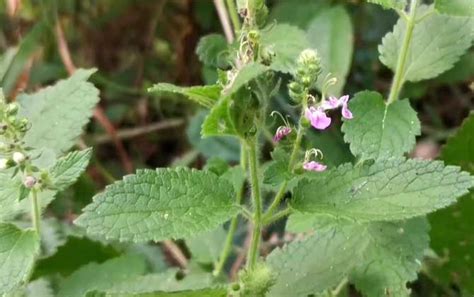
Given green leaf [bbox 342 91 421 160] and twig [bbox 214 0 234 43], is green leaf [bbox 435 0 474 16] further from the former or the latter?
twig [bbox 214 0 234 43]

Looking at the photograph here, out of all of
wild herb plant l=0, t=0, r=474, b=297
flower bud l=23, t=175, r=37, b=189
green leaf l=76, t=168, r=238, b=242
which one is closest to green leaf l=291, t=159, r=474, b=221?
wild herb plant l=0, t=0, r=474, b=297

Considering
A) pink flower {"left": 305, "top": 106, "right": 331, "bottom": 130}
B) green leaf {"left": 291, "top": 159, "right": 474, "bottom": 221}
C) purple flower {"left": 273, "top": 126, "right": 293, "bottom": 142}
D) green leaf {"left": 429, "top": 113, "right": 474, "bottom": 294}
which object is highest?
pink flower {"left": 305, "top": 106, "right": 331, "bottom": 130}

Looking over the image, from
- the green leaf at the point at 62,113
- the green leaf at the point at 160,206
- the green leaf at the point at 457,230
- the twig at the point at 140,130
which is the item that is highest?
the green leaf at the point at 62,113

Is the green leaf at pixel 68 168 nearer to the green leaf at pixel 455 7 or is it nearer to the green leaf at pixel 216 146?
the green leaf at pixel 455 7

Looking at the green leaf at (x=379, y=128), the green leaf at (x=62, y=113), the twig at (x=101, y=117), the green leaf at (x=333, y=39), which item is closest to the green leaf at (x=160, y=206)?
the green leaf at (x=379, y=128)

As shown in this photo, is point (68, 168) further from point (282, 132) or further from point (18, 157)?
point (282, 132)

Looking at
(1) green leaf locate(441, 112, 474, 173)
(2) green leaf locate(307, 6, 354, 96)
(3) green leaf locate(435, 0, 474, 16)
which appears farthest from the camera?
(2) green leaf locate(307, 6, 354, 96)

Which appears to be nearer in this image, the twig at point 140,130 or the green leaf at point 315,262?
the green leaf at point 315,262
